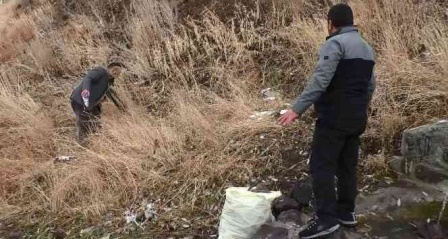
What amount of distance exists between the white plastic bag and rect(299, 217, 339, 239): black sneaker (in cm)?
46

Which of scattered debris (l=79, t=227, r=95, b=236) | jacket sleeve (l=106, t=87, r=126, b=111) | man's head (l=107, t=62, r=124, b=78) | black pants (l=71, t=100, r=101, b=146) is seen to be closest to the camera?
scattered debris (l=79, t=227, r=95, b=236)

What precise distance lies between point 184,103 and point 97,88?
1.41 m

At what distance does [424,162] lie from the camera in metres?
4.46

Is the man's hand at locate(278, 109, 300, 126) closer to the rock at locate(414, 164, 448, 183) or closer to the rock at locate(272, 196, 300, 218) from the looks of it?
the rock at locate(272, 196, 300, 218)

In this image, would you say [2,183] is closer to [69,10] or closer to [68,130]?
[68,130]

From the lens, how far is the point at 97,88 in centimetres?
736

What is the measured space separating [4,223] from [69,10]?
816 cm

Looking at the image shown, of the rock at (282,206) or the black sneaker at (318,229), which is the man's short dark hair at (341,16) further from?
the rock at (282,206)

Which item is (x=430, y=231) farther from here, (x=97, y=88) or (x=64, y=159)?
(x=97, y=88)

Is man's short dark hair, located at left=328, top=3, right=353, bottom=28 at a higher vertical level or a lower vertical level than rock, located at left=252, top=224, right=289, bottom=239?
higher

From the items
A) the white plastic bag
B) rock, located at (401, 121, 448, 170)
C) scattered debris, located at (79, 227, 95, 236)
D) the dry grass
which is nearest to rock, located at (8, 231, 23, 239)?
the dry grass

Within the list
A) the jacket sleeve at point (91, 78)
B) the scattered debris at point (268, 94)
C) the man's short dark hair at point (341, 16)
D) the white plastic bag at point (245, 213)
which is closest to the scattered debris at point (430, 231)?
the white plastic bag at point (245, 213)

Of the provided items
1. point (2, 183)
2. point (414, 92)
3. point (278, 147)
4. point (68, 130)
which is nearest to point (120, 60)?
point (68, 130)

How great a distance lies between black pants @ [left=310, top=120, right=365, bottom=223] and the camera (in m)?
3.62
